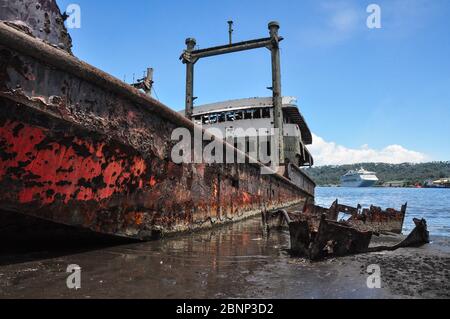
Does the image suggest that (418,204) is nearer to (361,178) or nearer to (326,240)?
(326,240)

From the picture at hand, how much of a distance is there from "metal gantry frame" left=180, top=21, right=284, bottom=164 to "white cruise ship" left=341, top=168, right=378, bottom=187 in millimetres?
89336

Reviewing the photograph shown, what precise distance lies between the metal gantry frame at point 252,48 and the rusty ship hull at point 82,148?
1222cm

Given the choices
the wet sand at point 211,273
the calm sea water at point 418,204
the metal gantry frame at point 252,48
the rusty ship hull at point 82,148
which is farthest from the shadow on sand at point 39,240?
the metal gantry frame at point 252,48

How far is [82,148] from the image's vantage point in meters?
2.53

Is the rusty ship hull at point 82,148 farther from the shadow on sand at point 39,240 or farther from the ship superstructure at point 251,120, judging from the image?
the ship superstructure at point 251,120

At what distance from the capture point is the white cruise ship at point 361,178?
96500mm

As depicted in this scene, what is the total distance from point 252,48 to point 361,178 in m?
90.4

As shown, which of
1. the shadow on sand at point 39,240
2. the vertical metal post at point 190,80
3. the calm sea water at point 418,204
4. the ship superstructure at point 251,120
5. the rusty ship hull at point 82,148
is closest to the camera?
the rusty ship hull at point 82,148

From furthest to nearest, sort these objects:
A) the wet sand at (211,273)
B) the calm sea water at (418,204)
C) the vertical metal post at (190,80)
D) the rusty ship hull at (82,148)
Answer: the vertical metal post at (190,80) < the calm sea water at (418,204) < the rusty ship hull at (82,148) < the wet sand at (211,273)

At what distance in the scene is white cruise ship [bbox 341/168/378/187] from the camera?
96.5 metres

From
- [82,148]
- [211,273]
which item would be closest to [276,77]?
[82,148]
